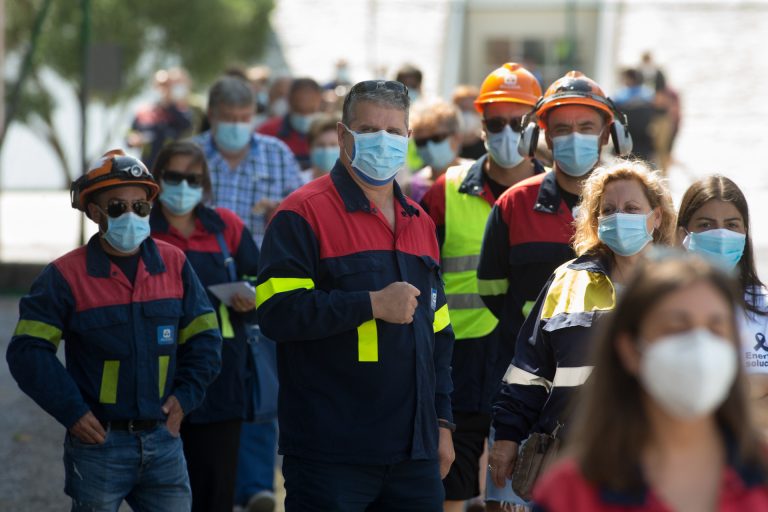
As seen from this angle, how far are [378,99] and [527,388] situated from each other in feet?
3.64

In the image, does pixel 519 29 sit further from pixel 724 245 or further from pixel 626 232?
pixel 626 232

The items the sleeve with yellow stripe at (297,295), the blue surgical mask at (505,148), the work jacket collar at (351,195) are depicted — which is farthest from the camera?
the blue surgical mask at (505,148)

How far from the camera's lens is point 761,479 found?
117 inches

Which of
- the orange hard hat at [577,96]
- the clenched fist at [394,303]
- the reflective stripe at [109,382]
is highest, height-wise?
the orange hard hat at [577,96]

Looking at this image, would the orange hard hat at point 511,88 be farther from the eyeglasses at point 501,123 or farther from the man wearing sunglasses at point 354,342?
the man wearing sunglasses at point 354,342

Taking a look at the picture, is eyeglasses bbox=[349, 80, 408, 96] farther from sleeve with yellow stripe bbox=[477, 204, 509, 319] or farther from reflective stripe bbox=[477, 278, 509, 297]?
reflective stripe bbox=[477, 278, 509, 297]

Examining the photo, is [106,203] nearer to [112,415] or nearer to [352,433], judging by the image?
[112,415]

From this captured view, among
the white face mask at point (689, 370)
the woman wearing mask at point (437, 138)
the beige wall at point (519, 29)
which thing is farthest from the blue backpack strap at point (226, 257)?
the beige wall at point (519, 29)

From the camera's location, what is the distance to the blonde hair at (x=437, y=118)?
8.00m

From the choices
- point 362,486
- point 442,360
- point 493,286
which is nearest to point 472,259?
point 493,286

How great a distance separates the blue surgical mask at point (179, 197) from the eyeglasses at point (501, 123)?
142cm

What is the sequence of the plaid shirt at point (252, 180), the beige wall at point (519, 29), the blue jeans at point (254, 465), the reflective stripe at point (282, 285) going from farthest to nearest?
the beige wall at point (519, 29) < the plaid shirt at point (252, 180) < the blue jeans at point (254, 465) < the reflective stripe at point (282, 285)

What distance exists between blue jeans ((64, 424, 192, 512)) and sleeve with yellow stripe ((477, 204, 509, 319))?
1538 mm

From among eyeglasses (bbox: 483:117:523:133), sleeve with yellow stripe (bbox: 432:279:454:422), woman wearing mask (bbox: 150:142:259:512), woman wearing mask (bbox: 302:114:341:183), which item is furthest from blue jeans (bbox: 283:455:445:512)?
woman wearing mask (bbox: 302:114:341:183)
